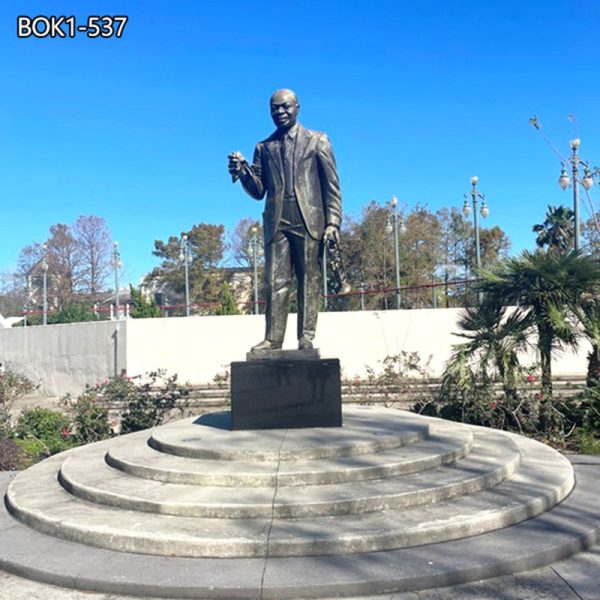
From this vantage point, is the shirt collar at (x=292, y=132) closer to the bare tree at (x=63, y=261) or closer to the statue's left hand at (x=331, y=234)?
the statue's left hand at (x=331, y=234)

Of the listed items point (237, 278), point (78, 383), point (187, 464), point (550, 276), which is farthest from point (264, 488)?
point (237, 278)

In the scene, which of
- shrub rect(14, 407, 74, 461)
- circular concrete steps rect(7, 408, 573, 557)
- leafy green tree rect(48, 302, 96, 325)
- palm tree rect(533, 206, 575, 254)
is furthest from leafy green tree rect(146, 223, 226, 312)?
circular concrete steps rect(7, 408, 573, 557)

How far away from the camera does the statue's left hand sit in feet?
21.0

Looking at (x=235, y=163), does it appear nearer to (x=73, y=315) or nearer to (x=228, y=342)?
(x=228, y=342)

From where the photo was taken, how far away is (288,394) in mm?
5945

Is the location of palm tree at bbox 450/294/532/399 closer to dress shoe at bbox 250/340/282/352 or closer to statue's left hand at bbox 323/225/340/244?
statue's left hand at bbox 323/225/340/244

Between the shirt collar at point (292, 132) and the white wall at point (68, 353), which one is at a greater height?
the shirt collar at point (292, 132)

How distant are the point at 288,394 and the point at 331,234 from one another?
1.85m

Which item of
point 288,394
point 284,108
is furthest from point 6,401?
point 284,108

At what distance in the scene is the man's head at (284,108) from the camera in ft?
20.8

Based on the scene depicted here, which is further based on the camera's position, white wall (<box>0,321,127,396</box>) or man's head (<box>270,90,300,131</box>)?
white wall (<box>0,321,127,396</box>)

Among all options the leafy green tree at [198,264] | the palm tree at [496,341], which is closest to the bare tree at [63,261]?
the leafy green tree at [198,264]

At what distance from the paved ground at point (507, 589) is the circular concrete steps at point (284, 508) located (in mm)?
61

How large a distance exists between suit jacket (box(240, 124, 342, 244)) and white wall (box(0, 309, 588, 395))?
8848 millimetres
